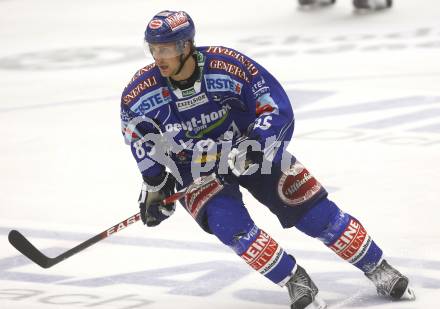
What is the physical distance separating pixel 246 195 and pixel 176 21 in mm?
2702

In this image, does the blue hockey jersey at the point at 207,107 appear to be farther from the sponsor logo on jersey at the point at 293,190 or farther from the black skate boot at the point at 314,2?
the black skate boot at the point at 314,2

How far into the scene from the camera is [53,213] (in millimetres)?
7648

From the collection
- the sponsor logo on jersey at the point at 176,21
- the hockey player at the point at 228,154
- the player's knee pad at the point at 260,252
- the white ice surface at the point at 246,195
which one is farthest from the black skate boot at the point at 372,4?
the player's knee pad at the point at 260,252

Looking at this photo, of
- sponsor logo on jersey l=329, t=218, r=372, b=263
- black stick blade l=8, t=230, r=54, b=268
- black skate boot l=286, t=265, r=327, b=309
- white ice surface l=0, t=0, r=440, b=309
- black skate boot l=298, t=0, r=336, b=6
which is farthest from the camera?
black skate boot l=298, t=0, r=336, b=6

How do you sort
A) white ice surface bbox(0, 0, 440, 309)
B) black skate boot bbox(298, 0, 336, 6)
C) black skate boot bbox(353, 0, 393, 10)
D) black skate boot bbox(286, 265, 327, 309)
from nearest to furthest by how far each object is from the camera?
1. black skate boot bbox(286, 265, 327, 309)
2. white ice surface bbox(0, 0, 440, 309)
3. black skate boot bbox(353, 0, 393, 10)
4. black skate boot bbox(298, 0, 336, 6)

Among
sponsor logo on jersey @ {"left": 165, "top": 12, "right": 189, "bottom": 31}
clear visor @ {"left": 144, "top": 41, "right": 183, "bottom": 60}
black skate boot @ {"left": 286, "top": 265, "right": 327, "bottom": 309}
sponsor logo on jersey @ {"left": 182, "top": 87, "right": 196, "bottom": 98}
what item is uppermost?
sponsor logo on jersey @ {"left": 165, "top": 12, "right": 189, "bottom": 31}

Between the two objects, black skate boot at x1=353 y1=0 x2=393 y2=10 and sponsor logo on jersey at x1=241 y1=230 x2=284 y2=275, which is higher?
sponsor logo on jersey at x1=241 y1=230 x2=284 y2=275

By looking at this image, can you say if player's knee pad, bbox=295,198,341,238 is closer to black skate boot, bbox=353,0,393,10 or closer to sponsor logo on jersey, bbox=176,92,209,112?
sponsor logo on jersey, bbox=176,92,209,112

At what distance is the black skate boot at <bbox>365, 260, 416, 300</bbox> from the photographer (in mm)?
5520

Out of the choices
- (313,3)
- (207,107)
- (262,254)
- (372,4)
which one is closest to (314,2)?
(313,3)

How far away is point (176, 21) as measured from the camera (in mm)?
5348

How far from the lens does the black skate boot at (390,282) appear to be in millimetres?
5520

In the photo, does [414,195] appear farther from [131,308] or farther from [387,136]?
[131,308]

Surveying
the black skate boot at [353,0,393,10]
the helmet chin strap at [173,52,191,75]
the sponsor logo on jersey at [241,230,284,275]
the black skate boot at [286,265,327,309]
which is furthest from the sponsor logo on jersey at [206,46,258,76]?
the black skate boot at [353,0,393,10]
